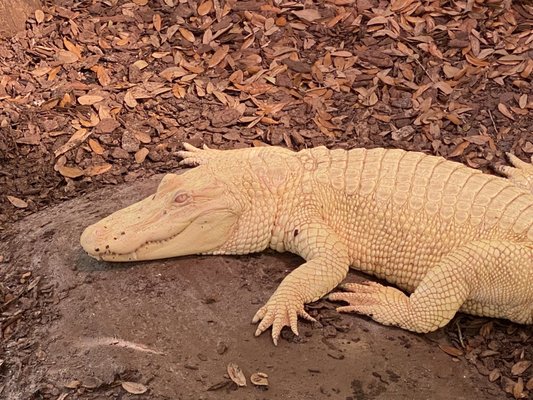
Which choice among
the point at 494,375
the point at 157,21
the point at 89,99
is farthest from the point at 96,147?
the point at 494,375

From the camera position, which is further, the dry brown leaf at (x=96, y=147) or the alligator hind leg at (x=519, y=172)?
the dry brown leaf at (x=96, y=147)

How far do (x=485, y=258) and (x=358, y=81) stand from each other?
6.36ft

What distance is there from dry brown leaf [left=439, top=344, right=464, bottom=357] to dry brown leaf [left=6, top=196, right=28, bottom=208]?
2.53 metres

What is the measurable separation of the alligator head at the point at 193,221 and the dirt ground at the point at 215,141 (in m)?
0.09

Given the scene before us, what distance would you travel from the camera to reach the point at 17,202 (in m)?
4.37

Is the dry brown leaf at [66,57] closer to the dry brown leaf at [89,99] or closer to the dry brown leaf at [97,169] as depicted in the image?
the dry brown leaf at [89,99]

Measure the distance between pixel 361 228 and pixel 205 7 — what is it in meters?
2.46

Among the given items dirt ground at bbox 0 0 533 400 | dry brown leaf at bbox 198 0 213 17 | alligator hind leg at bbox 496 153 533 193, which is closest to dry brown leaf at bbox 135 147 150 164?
dirt ground at bbox 0 0 533 400

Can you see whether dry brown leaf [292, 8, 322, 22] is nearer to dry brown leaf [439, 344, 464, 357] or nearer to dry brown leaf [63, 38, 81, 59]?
dry brown leaf [63, 38, 81, 59]

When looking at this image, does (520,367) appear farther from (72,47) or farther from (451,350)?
(72,47)

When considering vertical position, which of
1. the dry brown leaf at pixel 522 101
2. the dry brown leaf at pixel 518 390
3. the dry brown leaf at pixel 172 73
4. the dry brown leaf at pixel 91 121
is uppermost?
the dry brown leaf at pixel 172 73

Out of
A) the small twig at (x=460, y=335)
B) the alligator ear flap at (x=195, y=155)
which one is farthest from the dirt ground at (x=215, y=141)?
the alligator ear flap at (x=195, y=155)

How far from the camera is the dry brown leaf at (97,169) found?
4.56 meters

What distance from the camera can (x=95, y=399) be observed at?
9.81 feet
